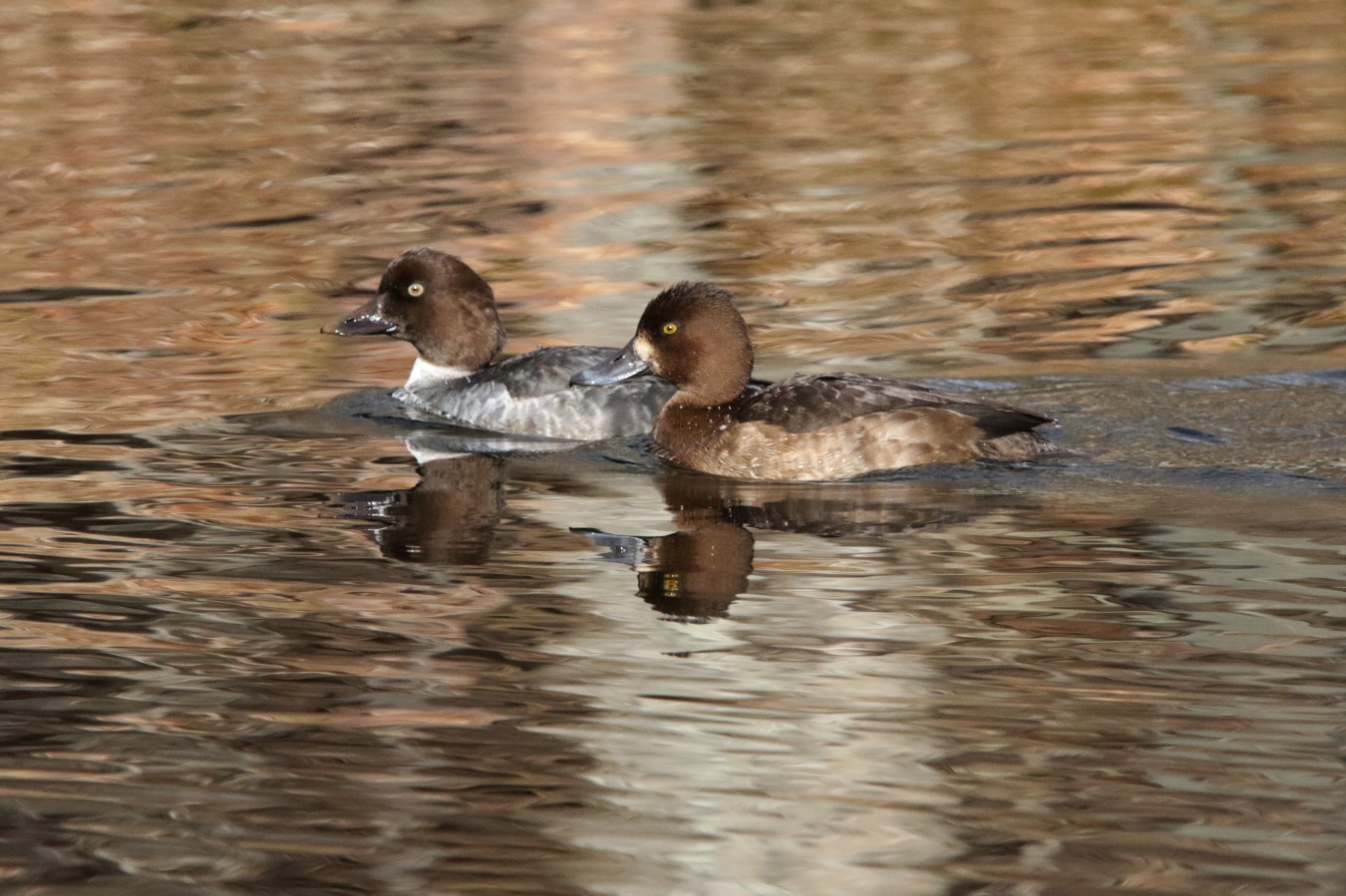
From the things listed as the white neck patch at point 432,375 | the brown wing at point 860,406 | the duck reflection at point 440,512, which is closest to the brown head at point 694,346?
the brown wing at point 860,406

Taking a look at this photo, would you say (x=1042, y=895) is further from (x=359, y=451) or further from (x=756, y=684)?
(x=359, y=451)

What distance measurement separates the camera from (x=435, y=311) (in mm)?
10969

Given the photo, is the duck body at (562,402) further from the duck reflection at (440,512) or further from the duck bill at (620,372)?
the duck reflection at (440,512)

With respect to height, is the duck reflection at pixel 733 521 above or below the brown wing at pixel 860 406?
below

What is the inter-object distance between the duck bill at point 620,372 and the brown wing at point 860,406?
70 centimetres

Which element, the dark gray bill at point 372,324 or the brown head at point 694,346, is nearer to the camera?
the brown head at point 694,346

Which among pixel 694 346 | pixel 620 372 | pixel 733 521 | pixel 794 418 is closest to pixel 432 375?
pixel 620 372

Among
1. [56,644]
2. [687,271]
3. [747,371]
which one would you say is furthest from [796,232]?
[56,644]

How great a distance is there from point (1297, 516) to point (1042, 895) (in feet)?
12.2

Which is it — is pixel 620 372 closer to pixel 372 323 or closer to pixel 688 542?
pixel 688 542

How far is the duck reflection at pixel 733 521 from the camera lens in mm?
7105

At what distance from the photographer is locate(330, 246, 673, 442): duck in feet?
33.2

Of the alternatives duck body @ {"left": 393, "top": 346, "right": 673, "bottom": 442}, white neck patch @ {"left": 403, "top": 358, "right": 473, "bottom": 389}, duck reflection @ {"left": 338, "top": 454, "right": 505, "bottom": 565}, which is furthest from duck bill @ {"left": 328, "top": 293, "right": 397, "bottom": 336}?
duck reflection @ {"left": 338, "top": 454, "right": 505, "bottom": 565}

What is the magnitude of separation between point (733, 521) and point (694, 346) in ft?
4.62
